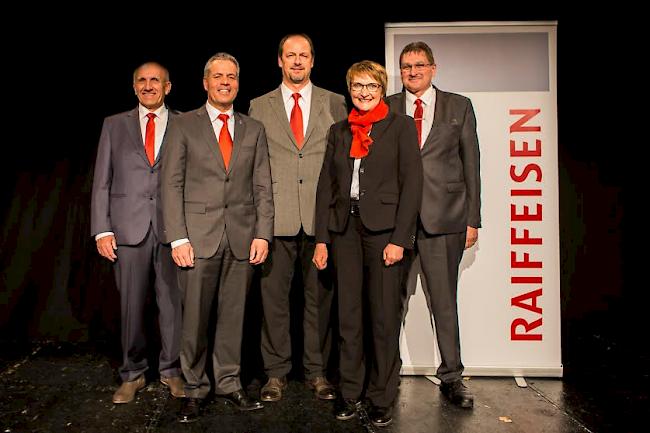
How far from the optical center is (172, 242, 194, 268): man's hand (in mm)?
2786

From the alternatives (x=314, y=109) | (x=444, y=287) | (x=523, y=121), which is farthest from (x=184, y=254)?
(x=523, y=121)

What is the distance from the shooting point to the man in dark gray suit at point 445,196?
304 centimetres

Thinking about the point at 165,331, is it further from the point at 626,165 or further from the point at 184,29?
the point at 626,165

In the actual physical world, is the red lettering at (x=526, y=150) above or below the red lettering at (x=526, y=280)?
above

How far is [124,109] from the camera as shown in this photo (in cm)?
414

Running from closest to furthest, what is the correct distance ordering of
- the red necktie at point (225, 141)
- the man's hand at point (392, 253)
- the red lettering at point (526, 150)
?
the man's hand at point (392, 253) → the red necktie at point (225, 141) → the red lettering at point (526, 150)

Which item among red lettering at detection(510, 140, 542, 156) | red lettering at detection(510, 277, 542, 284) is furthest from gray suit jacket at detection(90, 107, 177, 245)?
red lettering at detection(510, 277, 542, 284)

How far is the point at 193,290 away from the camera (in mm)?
2848

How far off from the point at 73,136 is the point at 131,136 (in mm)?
1340

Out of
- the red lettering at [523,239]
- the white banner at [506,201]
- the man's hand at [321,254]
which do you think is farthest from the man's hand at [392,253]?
the red lettering at [523,239]

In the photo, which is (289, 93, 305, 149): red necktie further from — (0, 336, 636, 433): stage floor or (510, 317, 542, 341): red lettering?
(510, 317, 542, 341): red lettering

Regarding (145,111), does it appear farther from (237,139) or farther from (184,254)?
(184,254)

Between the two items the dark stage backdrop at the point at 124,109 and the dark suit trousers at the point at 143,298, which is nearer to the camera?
the dark suit trousers at the point at 143,298

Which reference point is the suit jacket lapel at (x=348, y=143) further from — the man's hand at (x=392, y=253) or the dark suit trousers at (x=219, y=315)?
the dark suit trousers at (x=219, y=315)
